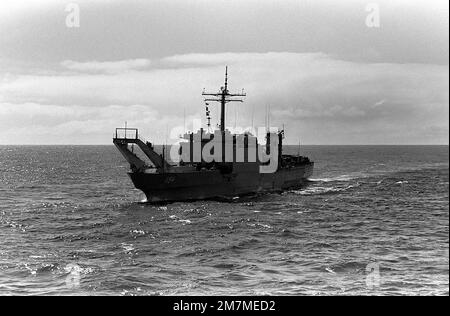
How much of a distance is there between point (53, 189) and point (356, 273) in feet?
163

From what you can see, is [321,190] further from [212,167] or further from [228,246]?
[228,246]

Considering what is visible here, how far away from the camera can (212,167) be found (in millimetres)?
49250

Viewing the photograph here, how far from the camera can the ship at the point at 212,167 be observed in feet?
147

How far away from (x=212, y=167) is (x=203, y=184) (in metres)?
Result: 3.01

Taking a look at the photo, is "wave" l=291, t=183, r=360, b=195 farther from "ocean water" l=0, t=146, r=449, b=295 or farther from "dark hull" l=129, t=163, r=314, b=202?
"ocean water" l=0, t=146, r=449, b=295

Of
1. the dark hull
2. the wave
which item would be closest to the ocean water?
the dark hull

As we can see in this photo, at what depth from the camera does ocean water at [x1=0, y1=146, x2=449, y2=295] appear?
19.7 metres

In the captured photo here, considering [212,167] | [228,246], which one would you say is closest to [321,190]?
[212,167]

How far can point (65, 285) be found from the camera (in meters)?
19.8

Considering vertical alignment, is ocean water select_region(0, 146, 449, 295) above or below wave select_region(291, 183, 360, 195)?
below

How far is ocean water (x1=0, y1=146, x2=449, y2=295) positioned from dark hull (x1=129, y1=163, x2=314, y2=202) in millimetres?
1730

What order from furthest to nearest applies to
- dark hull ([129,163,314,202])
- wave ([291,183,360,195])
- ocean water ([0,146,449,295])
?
wave ([291,183,360,195]) < dark hull ([129,163,314,202]) < ocean water ([0,146,449,295])

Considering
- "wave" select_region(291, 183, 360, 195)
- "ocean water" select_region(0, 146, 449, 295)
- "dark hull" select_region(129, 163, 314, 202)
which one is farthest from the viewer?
"wave" select_region(291, 183, 360, 195)

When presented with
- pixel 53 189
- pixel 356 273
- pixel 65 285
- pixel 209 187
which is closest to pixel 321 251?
pixel 356 273
